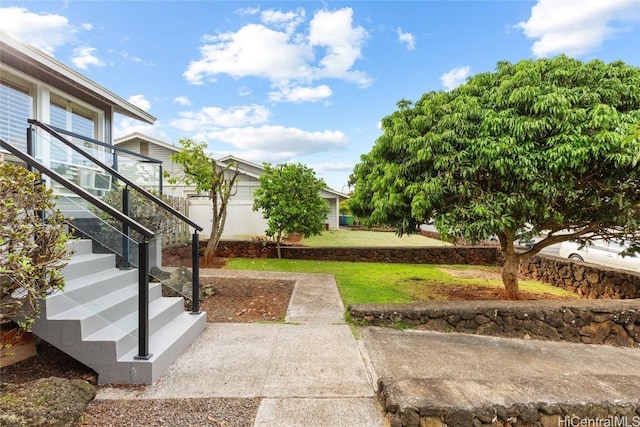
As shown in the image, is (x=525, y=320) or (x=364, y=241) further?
(x=364, y=241)

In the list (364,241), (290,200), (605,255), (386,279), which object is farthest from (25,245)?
(364,241)

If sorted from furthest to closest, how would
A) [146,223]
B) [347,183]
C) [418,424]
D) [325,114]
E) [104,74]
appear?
1. [347,183]
2. [325,114]
3. [104,74]
4. [146,223]
5. [418,424]

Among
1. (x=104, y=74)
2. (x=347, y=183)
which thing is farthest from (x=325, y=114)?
(x=347, y=183)

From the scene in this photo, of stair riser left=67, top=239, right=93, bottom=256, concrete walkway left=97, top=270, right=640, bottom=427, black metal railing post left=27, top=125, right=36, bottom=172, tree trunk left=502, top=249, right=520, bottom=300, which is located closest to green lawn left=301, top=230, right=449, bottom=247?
tree trunk left=502, top=249, right=520, bottom=300

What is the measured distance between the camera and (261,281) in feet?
25.5

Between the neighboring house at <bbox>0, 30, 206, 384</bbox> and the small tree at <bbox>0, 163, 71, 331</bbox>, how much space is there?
1.01 feet

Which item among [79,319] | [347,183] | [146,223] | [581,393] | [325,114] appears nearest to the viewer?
[581,393]

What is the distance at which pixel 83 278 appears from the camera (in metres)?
3.76

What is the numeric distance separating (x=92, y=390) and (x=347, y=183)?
2247 inches

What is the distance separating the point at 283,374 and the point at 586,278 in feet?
28.6

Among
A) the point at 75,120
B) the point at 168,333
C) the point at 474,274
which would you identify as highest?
the point at 75,120

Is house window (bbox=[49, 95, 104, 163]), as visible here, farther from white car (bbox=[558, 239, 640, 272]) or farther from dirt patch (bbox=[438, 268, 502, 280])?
white car (bbox=[558, 239, 640, 272])

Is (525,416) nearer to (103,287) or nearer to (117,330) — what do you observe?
(117,330)

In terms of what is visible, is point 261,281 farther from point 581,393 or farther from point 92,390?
point 581,393
